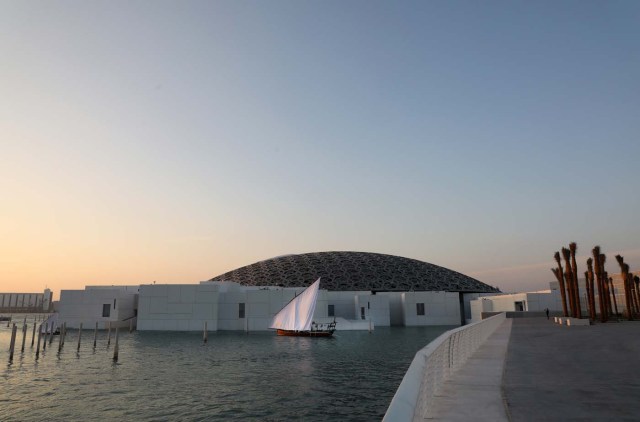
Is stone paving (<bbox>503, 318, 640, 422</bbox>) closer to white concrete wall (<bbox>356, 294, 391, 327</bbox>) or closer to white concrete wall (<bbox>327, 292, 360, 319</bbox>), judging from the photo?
white concrete wall (<bbox>356, 294, 391, 327</bbox>)

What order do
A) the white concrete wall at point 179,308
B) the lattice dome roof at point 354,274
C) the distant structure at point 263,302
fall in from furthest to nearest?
1. the lattice dome roof at point 354,274
2. the distant structure at point 263,302
3. the white concrete wall at point 179,308

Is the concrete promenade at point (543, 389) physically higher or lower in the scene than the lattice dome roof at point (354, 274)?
lower

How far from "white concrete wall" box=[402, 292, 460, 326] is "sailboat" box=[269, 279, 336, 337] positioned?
90.5 feet

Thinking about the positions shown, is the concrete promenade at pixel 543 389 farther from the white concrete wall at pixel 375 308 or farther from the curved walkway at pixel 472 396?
the white concrete wall at pixel 375 308

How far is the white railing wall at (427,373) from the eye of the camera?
4.94m

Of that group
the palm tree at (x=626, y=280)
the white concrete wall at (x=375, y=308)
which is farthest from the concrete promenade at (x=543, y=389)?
the white concrete wall at (x=375, y=308)

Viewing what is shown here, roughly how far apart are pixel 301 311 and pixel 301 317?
37.3 inches

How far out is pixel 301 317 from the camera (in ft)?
225

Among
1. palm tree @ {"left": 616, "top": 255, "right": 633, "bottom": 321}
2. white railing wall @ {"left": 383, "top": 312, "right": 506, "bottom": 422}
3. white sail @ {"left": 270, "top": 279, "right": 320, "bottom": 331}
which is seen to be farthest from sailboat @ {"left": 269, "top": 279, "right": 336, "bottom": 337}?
white railing wall @ {"left": 383, "top": 312, "right": 506, "bottom": 422}

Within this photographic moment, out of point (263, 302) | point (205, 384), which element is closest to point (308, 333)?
point (263, 302)

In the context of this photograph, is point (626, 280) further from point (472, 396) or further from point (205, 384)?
point (472, 396)

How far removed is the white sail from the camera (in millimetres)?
67312

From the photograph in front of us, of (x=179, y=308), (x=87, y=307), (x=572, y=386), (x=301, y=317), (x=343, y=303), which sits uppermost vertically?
(x=343, y=303)

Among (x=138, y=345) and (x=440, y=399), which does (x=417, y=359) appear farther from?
(x=138, y=345)
